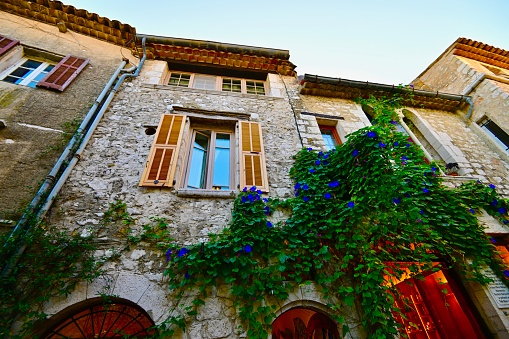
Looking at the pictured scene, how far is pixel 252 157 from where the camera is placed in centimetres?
399

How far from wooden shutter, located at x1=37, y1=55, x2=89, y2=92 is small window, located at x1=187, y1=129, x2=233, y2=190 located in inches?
105

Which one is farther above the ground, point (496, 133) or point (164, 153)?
point (496, 133)

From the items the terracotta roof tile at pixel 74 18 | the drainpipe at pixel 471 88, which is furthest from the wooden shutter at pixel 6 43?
the drainpipe at pixel 471 88

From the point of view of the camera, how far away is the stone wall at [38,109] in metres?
3.06

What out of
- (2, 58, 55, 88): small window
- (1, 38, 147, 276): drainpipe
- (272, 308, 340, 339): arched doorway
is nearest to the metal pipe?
(1, 38, 147, 276): drainpipe

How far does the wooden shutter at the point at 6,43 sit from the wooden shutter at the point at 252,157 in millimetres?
4906

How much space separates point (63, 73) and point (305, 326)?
6.29 m

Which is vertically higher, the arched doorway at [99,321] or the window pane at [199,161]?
the window pane at [199,161]

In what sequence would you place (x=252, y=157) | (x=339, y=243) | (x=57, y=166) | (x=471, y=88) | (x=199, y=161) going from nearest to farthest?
(x=339, y=243), (x=57, y=166), (x=252, y=157), (x=199, y=161), (x=471, y=88)

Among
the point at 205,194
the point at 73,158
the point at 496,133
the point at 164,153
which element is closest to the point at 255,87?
the point at 164,153

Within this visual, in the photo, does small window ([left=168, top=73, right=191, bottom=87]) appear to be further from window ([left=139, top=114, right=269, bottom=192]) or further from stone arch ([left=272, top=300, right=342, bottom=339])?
stone arch ([left=272, top=300, right=342, bottom=339])

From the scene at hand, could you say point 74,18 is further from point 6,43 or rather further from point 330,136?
point 330,136

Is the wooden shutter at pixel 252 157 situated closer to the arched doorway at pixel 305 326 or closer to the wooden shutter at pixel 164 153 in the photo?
the wooden shutter at pixel 164 153

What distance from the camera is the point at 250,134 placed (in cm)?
435
